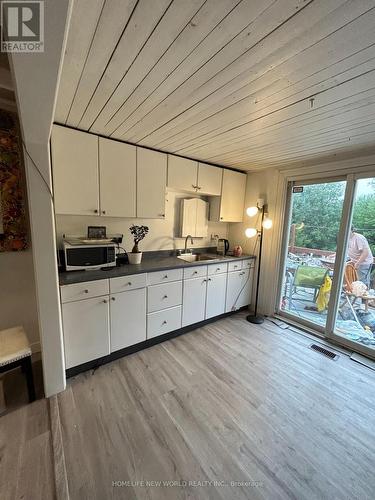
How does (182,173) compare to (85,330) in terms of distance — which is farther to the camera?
(182,173)

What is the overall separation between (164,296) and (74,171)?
5.03 feet

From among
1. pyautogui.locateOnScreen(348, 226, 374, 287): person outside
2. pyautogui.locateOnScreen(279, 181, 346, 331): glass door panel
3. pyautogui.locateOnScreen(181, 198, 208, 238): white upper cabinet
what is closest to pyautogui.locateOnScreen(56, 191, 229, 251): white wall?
pyautogui.locateOnScreen(181, 198, 208, 238): white upper cabinet

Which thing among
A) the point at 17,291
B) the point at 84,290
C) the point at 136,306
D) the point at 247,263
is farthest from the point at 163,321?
the point at 247,263

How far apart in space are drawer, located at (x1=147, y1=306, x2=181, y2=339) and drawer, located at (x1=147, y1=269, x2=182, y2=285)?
355mm

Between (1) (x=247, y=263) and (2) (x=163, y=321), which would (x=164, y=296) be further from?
(1) (x=247, y=263)

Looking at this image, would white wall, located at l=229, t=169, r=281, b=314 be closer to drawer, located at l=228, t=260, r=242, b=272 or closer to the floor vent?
drawer, located at l=228, t=260, r=242, b=272

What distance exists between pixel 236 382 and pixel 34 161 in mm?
2383

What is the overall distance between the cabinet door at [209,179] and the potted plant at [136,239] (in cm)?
95

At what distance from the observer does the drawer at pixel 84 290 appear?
5.95 feet

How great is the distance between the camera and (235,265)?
123 inches

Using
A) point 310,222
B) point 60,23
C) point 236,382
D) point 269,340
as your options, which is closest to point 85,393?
point 236,382

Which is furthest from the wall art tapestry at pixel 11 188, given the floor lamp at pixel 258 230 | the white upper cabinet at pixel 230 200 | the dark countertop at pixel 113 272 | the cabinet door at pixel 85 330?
the floor lamp at pixel 258 230

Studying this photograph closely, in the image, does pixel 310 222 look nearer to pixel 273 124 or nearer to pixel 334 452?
pixel 273 124

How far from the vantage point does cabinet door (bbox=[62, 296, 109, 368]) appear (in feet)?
6.13
